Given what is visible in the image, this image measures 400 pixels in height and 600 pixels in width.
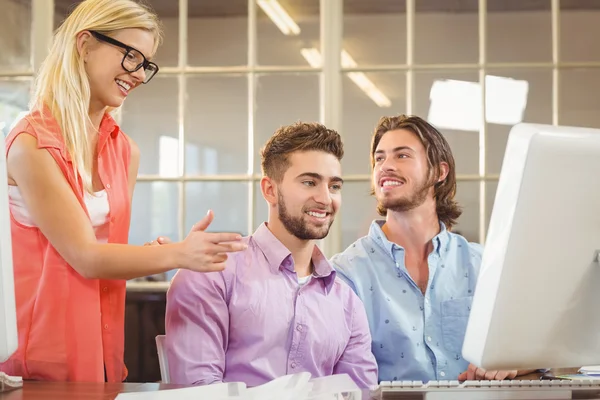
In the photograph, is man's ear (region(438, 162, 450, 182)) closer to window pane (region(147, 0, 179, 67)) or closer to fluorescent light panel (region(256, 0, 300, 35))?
fluorescent light panel (region(256, 0, 300, 35))

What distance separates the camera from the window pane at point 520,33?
3686 millimetres

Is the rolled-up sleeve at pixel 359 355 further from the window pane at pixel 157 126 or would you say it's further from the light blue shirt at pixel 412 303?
the window pane at pixel 157 126

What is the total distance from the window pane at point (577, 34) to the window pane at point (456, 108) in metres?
0.45

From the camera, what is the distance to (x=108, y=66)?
6.16 ft

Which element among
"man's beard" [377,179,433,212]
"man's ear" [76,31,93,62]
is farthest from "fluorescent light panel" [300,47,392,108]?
"man's ear" [76,31,93,62]

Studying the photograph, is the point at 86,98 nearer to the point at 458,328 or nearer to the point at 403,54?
the point at 458,328

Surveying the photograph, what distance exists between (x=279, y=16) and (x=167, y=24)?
1.78 feet

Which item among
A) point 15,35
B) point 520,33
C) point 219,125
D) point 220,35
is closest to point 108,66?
point 219,125

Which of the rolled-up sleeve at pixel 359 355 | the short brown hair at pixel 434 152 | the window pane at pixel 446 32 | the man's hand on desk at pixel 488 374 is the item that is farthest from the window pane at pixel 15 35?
the man's hand on desk at pixel 488 374

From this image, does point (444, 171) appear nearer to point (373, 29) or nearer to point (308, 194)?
point (308, 194)

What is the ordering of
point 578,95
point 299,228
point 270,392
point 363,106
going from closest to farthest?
1. point 270,392
2. point 299,228
3. point 578,95
4. point 363,106

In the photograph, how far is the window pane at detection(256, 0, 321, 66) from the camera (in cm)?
376

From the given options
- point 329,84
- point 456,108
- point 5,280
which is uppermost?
point 329,84

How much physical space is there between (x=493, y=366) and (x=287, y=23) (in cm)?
281
